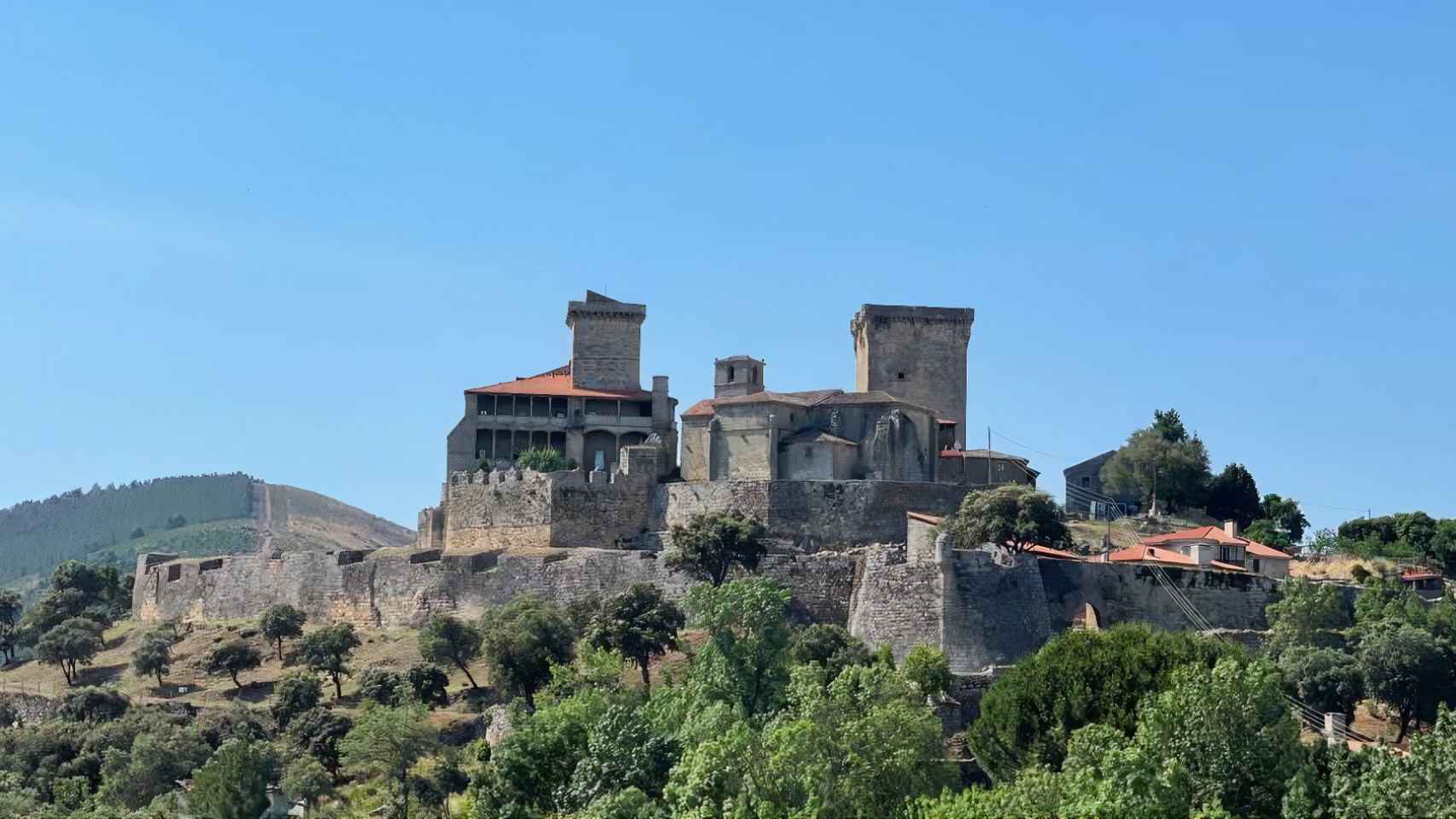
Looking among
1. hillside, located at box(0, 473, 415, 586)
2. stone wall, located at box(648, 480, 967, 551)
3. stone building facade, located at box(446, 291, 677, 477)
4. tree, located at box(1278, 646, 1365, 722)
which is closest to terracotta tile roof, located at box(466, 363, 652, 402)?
stone building facade, located at box(446, 291, 677, 477)

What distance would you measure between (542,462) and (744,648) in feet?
72.2

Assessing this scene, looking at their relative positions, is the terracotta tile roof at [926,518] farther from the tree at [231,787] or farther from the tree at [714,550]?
the tree at [231,787]

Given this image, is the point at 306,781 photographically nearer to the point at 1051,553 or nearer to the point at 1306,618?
the point at 1051,553

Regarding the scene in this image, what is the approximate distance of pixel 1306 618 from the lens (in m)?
63.1

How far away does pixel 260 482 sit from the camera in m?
170

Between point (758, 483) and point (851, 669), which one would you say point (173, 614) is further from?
point (851, 669)

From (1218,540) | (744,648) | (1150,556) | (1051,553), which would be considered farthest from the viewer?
(1218,540)

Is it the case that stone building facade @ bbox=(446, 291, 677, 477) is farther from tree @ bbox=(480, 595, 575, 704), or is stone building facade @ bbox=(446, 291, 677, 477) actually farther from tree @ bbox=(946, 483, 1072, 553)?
tree @ bbox=(480, 595, 575, 704)

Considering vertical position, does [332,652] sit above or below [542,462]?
below

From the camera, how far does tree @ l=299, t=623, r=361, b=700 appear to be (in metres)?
67.0

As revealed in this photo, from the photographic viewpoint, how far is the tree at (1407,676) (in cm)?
5856

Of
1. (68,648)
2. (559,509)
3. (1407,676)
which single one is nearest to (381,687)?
(559,509)

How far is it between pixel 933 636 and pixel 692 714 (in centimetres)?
1214

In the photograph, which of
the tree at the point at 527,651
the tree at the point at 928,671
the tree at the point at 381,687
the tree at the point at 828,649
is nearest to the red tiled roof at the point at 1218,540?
the tree at the point at 828,649
